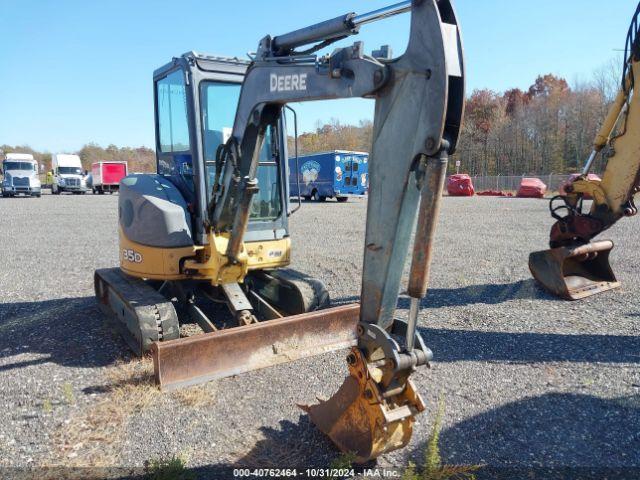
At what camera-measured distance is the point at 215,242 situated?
5254mm

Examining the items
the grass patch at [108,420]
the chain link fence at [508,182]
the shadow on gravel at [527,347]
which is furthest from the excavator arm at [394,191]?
the chain link fence at [508,182]

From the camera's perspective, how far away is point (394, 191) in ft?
9.87

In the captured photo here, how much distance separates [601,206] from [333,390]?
16.4ft

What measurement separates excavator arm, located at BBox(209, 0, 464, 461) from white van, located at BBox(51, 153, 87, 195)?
40.9 m

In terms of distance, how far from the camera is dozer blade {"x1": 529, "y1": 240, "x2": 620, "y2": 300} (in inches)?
287

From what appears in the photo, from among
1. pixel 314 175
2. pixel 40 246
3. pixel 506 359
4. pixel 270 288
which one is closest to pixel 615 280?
pixel 506 359

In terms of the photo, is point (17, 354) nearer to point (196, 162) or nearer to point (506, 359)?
point (196, 162)

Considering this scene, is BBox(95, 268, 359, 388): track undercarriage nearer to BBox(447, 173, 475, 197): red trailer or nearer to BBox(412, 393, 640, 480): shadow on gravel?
BBox(412, 393, 640, 480): shadow on gravel

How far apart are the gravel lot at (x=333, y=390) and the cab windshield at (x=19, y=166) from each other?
29.7 metres

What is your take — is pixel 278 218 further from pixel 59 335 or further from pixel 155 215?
pixel 59 335

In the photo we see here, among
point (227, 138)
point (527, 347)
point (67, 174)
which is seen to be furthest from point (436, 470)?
point (67, 174)

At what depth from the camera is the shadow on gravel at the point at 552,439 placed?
333cm

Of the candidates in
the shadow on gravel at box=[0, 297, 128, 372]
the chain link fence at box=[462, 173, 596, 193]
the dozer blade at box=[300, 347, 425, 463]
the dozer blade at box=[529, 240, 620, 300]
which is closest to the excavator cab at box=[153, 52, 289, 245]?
the shadow on gravel at box=[0, 297, 128, 372]

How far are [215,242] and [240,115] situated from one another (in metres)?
1.31
